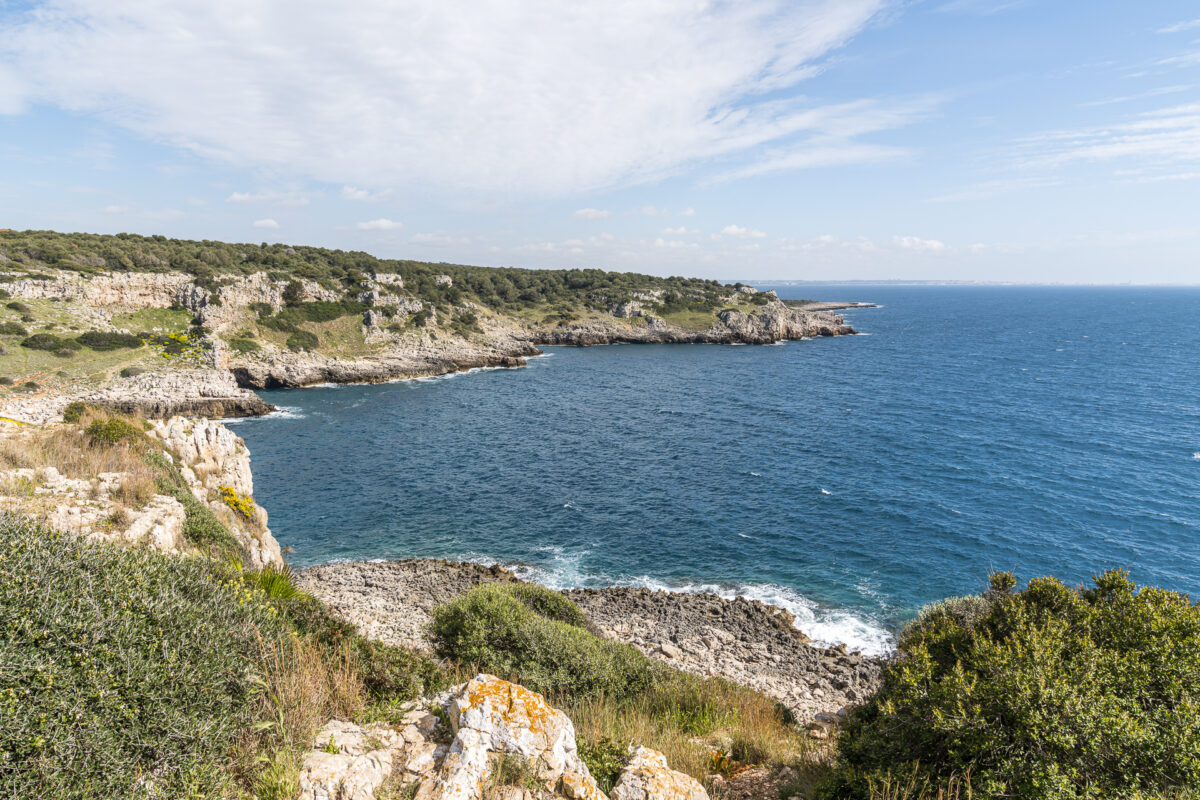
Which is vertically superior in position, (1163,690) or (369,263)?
(369,263)

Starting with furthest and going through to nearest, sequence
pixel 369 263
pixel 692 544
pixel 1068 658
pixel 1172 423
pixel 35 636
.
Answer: pixel 369 263 → pixel 1172 423 → pixel 692 544 → pixel 1068 658 → pixel 35 636

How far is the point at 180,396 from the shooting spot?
2147 inches

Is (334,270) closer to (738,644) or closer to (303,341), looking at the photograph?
(303,341)

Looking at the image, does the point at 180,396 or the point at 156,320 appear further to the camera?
the point at 156,320

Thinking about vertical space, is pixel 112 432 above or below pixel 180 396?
above

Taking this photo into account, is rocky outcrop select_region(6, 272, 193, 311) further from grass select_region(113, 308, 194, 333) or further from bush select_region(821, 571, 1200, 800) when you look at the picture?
bush select_region(821, 571, 1200, 800)

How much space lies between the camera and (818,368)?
84625mm

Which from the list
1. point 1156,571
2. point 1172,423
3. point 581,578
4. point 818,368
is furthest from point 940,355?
point 581,578

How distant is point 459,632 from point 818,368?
269 ft

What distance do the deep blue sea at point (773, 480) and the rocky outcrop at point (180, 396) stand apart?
432cm

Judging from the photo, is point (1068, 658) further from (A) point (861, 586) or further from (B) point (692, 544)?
(B) point (692, 544)

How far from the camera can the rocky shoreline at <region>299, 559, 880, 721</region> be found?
66.4 feet

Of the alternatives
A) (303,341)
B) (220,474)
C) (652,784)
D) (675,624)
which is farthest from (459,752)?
(303,341)

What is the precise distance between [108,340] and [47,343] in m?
5.22
